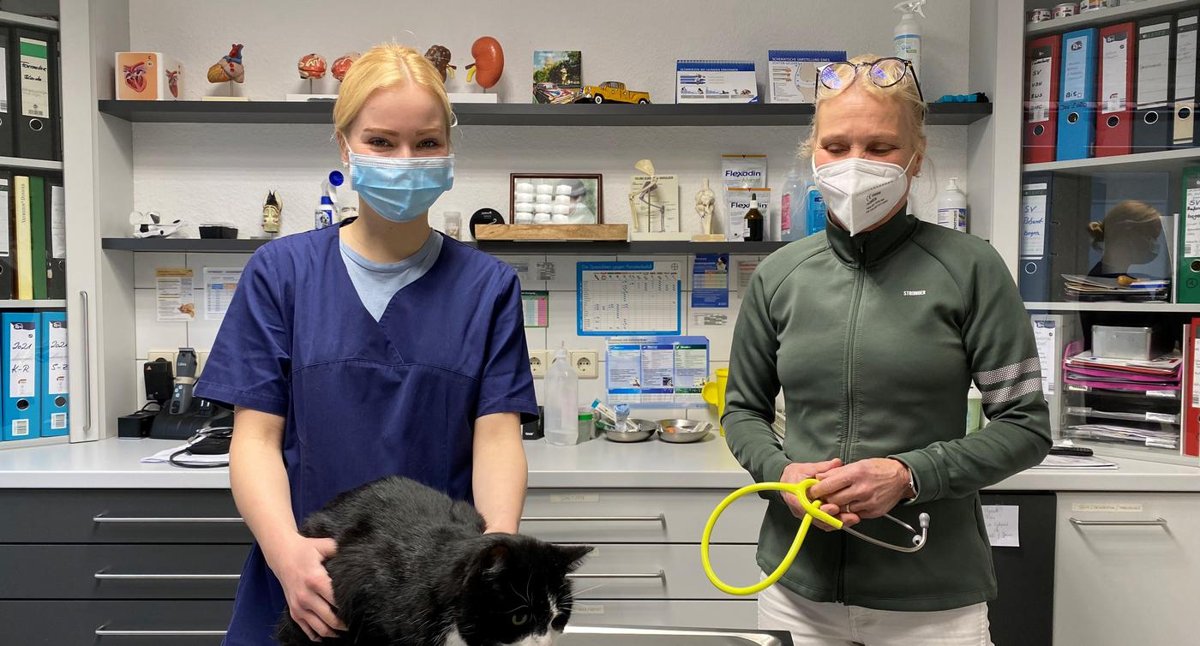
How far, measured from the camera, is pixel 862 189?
3.86 ft

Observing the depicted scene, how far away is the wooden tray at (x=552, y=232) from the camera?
2.41 meters

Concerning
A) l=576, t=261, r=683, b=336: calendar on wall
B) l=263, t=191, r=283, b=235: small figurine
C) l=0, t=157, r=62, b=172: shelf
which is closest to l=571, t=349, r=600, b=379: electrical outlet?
l=576, t=261, r=683, b=336: calendar on wall

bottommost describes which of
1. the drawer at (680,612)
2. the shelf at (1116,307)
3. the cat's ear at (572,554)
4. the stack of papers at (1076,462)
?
the drawer at (680,612)

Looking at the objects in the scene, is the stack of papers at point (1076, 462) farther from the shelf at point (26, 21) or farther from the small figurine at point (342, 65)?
Answer: the shelf at point (26, 21)

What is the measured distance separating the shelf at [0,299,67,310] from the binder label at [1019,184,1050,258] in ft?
9.50

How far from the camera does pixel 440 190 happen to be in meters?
1.19

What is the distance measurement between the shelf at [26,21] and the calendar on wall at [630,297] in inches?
68.6

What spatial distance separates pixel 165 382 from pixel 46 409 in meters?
0.33

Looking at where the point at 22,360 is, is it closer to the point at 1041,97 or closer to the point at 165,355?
the point at 165,355

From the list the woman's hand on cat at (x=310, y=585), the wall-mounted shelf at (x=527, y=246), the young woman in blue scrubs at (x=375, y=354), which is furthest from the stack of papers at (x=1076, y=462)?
the woman's hand on cat at (x=310, y=585)

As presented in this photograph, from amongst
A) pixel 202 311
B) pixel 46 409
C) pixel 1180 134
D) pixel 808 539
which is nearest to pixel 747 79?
pixel 1180 134

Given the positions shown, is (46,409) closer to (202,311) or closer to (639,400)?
(202,311)

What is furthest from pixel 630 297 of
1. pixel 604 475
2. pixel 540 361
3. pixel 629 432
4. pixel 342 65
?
pixel 342 65

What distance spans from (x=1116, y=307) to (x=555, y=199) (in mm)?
1660
